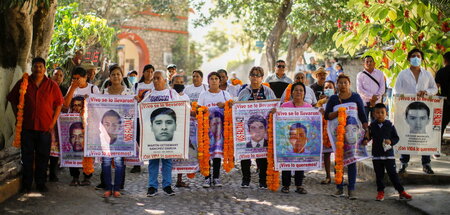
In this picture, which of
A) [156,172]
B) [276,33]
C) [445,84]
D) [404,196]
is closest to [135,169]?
[156,172]

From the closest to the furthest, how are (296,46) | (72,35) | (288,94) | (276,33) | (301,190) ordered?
(301,190)
(288,94)
(72,35)
(276,33)
(296,46)

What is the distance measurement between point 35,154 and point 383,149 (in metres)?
4.81

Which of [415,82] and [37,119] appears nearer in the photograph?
[37,119]

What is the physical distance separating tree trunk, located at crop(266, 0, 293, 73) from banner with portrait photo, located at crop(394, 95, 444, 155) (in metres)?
12.7

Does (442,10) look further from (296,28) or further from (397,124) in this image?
(296,28)

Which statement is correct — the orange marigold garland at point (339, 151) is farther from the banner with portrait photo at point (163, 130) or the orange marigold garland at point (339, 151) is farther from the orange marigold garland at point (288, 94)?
the banner with portrait photo at point (163, 130)

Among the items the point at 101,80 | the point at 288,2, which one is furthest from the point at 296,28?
the point at 101,80

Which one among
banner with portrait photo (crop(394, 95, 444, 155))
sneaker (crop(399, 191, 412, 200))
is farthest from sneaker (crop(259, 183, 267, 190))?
banner with portrait photo (crop(394, 95, 444, 155))

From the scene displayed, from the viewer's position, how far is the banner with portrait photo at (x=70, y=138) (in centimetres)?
816

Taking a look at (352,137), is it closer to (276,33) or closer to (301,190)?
(301,190)

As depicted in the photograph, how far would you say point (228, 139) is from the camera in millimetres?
8141

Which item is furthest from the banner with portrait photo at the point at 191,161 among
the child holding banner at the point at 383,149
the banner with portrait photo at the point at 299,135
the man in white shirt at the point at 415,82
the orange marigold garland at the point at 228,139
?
the man in white shirt at the point at 415,82

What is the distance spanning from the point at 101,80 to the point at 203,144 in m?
6.88

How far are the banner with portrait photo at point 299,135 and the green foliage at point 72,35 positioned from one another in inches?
216
